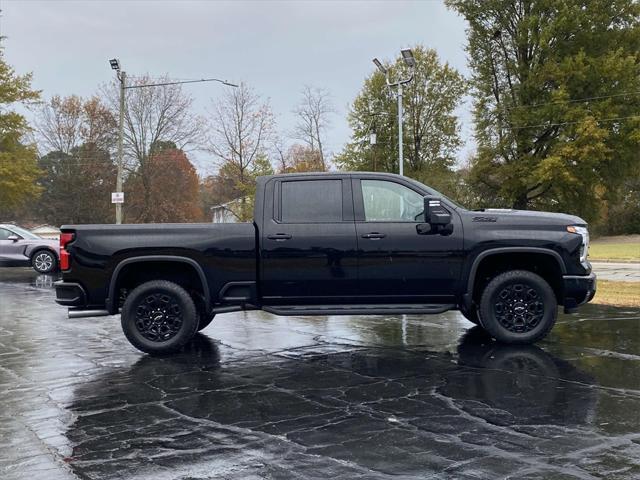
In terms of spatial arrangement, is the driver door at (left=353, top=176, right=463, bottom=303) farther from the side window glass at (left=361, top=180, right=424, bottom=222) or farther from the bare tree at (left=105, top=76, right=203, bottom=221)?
the bare tree at (left=105, top=76, right=203, bottom=221)

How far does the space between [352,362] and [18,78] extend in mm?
30285

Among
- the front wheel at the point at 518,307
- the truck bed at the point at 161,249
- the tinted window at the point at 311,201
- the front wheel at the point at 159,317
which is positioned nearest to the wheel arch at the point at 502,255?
the front wheel at the point at 518,307

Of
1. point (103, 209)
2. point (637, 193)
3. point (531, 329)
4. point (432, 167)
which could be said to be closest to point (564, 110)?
point (432, 167)

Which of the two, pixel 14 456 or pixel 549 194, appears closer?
pixel 14 456

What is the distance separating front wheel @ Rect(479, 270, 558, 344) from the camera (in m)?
6.92

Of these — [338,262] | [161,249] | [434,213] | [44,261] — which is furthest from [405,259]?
[44,261]

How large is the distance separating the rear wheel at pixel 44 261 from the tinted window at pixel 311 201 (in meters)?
14.5

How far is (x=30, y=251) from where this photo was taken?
62.7 feet

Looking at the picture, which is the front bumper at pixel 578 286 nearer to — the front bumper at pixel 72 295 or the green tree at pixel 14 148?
the front bumper at pixel 72 295

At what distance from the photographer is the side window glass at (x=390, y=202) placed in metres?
6.93

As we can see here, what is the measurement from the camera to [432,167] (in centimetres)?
4250

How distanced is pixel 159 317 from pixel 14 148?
28.6m

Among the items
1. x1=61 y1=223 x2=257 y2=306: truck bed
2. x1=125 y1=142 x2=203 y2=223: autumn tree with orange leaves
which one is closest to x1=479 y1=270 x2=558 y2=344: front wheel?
x1=61 y1=223 x2=257 y2=306: truck bed

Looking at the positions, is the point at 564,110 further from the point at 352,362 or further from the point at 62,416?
the point at 62,416
